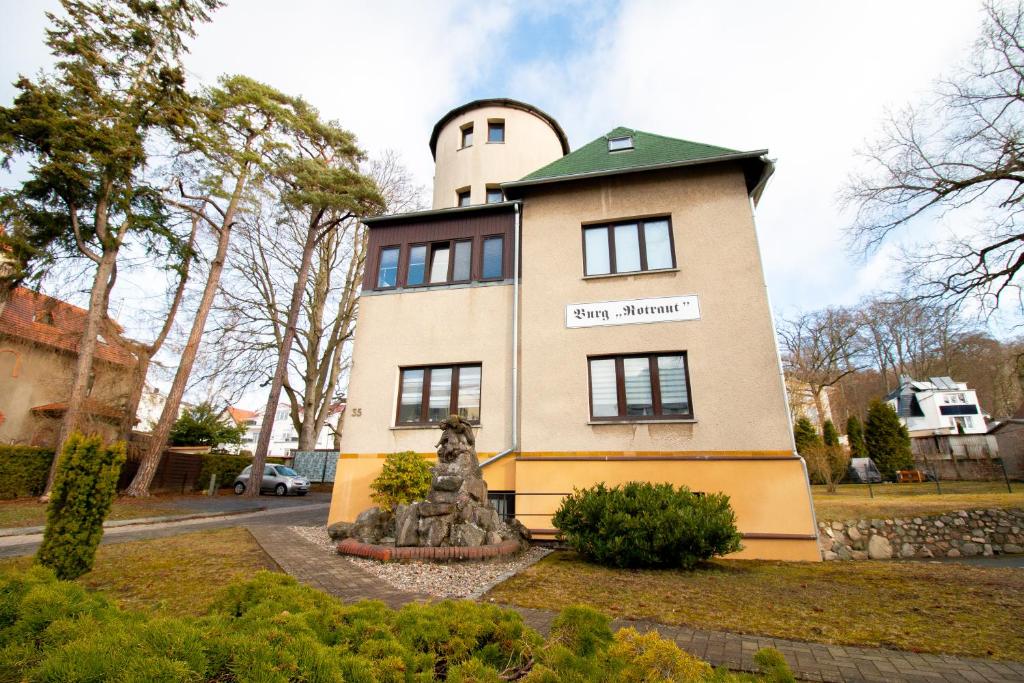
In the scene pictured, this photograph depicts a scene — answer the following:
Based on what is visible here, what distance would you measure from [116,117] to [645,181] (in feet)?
65.9

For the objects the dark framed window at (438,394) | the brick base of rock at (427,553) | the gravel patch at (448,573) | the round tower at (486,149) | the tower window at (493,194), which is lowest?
the gravel patch at (448,573)

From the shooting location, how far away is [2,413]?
22234 millimetres

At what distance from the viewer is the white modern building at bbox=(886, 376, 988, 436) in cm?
3769

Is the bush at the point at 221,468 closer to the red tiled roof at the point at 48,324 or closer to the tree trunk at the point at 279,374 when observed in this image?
the tree trunk at the point at 279,374

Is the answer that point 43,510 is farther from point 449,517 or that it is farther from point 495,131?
point 495,131

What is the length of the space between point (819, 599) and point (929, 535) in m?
7.32

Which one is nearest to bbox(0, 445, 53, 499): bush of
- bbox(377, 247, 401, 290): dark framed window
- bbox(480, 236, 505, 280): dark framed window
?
bbox(377, 247, 401, 290): dark framed window

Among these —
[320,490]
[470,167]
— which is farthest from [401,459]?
[320,490]

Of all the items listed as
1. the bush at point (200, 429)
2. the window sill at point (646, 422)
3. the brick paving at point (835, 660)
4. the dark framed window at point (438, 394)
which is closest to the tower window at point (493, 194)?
the dark framed window at point (438, 394)

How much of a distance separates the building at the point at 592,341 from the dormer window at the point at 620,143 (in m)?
0.13

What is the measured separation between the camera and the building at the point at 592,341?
9.20m

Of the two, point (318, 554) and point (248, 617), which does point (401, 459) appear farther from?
point (248, 617)

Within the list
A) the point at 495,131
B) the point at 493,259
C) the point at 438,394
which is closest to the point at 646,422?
the point at 438,394

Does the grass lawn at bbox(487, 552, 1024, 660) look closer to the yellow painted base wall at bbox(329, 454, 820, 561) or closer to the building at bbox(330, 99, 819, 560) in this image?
the yellow painted base wall at bbox(329, 454, 820, 561)
